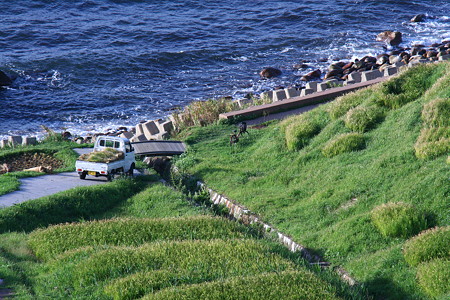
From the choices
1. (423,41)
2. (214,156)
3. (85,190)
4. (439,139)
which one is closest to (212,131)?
(214,156)

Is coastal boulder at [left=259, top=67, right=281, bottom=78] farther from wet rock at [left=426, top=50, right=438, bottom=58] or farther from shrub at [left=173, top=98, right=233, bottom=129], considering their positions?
shrub at [left=173, top=98, right=233, bottom=129]

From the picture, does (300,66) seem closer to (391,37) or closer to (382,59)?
(382,59)

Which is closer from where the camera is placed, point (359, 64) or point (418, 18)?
point (359, 64)

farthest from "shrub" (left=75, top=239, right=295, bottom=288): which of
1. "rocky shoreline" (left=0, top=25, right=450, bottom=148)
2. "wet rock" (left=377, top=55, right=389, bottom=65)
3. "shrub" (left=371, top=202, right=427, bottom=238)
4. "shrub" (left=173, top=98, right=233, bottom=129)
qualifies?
"wet rock" (left=377, top=55, right=389, bottom=65)

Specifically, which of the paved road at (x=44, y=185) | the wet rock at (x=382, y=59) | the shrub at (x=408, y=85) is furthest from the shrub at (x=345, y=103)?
the wet rock at (x=382, y=59)

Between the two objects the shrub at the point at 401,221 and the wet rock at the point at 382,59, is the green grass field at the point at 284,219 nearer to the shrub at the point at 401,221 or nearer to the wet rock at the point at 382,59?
the shrub at the point at 401,221

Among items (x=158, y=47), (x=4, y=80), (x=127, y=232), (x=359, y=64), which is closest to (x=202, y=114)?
(x=127, y=232)
